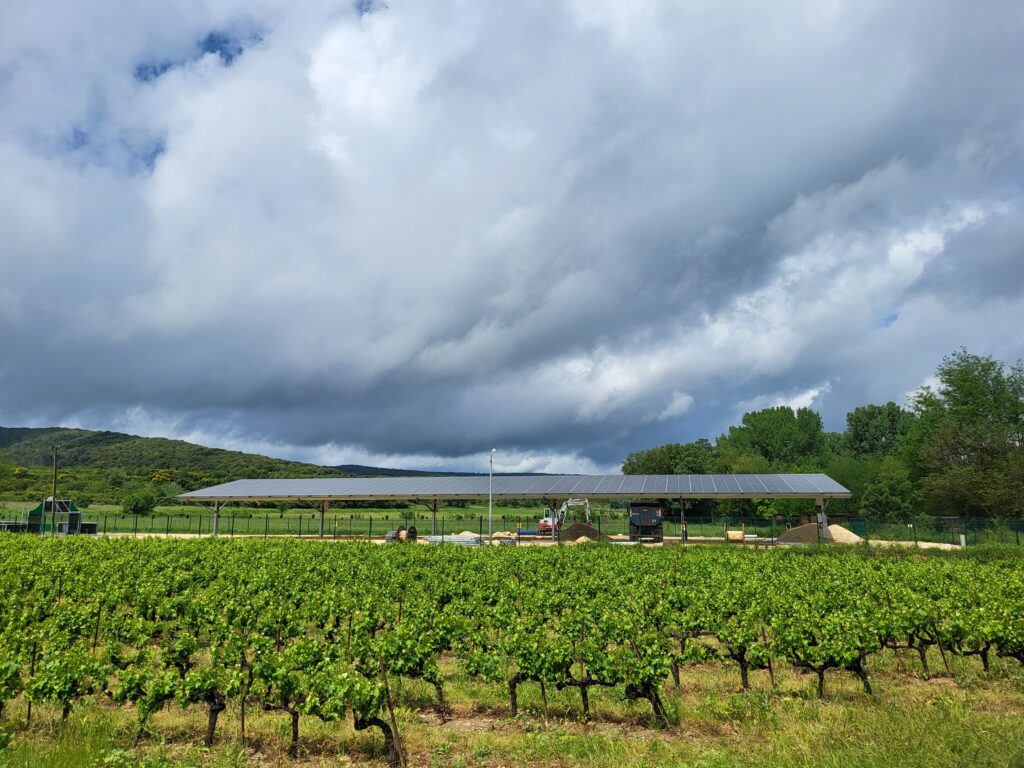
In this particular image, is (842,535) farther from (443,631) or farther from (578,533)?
(443,631)

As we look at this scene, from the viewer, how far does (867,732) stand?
10031 mm

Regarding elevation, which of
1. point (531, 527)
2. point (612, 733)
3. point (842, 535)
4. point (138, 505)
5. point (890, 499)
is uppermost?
point (138, 505)

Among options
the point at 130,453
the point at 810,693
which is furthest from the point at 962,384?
the point at 130,453

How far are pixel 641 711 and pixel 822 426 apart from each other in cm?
13321

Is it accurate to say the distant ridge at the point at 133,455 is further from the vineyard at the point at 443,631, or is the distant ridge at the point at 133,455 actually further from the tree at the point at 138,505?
the vineyard at the point at 443,631

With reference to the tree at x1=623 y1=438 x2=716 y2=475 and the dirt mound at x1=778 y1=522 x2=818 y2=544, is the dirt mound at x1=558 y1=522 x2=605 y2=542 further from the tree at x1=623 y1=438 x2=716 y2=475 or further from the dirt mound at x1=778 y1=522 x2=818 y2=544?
the tree at x1=623 y1=438 x2=716 y2=475

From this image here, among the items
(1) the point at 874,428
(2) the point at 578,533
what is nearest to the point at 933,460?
(2) the point at 578,533

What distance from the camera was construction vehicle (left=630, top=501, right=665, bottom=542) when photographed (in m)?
53.7

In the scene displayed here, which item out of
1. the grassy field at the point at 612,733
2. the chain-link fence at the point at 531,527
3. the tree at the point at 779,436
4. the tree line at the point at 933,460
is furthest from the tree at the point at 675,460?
the grassy field at the point at 612,733

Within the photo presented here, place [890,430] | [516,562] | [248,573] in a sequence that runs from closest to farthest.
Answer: [248,573] < [516,562] < [890,430]

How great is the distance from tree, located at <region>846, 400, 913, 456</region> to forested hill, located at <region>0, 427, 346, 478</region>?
383ft

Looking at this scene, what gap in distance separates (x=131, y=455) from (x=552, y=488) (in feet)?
512

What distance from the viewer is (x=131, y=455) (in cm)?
16775

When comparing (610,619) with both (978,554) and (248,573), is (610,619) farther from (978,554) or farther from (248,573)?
(978,554)
